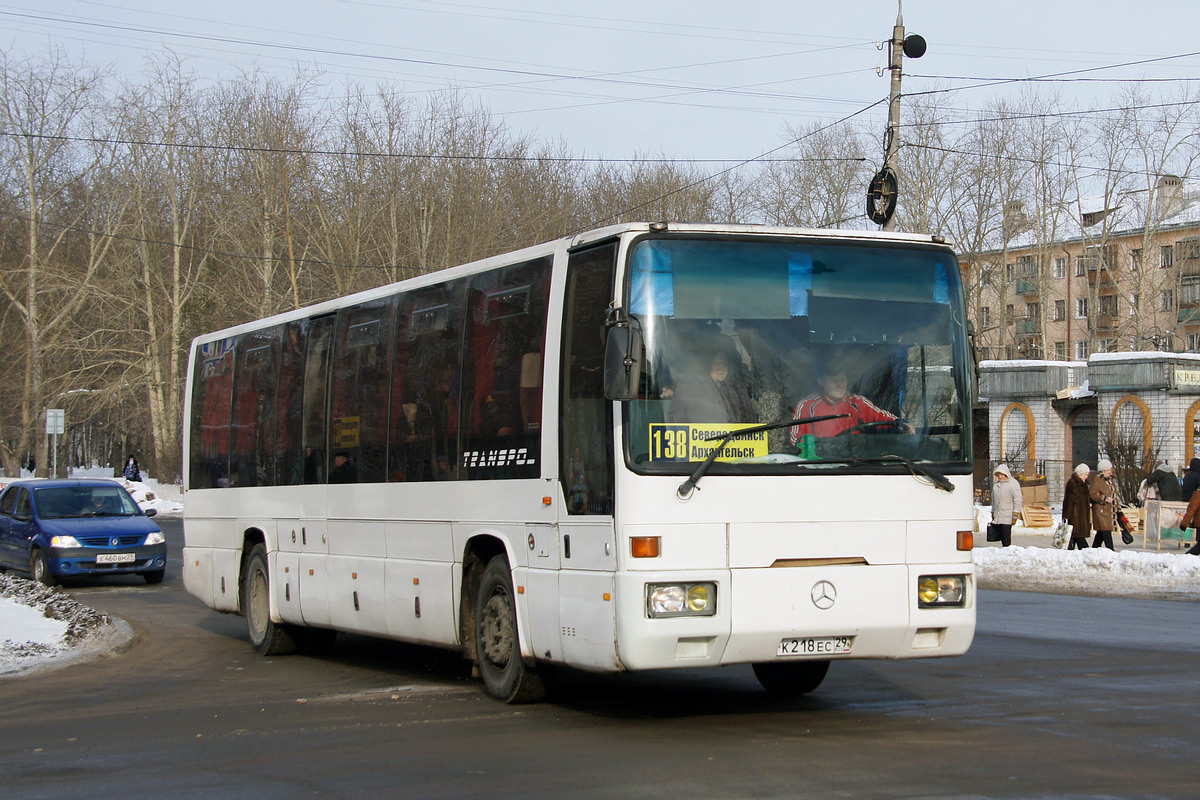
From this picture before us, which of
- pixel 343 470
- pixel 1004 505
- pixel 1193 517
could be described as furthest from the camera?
pixel 1004 505

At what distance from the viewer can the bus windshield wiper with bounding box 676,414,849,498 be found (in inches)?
317

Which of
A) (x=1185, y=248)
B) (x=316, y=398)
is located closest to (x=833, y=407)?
(x=316, y=398)

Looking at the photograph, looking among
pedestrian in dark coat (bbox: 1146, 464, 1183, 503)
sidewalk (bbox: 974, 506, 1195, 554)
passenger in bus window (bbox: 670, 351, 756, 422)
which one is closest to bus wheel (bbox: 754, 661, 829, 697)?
passenger in bus window (bbox: 670, 351, 756, 422)

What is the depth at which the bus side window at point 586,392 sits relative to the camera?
27.2 feet

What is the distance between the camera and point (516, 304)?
9.50m

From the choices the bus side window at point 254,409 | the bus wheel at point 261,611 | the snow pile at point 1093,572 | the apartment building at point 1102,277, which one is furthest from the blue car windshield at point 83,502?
the apartment building at point 1102,277

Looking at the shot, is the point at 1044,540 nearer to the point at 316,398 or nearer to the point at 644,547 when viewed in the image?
the point at 316,398

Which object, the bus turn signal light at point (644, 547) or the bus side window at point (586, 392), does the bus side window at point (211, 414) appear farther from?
the bus turn signal light at point (644, 547)

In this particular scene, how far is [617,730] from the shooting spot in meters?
8.43

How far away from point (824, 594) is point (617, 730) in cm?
144

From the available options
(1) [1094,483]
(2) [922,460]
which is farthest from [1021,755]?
(1) [1094,483]

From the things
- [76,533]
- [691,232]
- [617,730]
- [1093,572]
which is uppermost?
[691,232]

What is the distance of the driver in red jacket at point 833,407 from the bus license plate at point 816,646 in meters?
1.13

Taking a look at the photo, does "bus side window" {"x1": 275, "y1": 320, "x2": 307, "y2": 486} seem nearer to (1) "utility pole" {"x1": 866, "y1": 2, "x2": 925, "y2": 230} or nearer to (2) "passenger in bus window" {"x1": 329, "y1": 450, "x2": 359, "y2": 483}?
(2) "passenger in bus window" {"x1": 329, "y1": 450, "x2": 359, "y2": 483}
